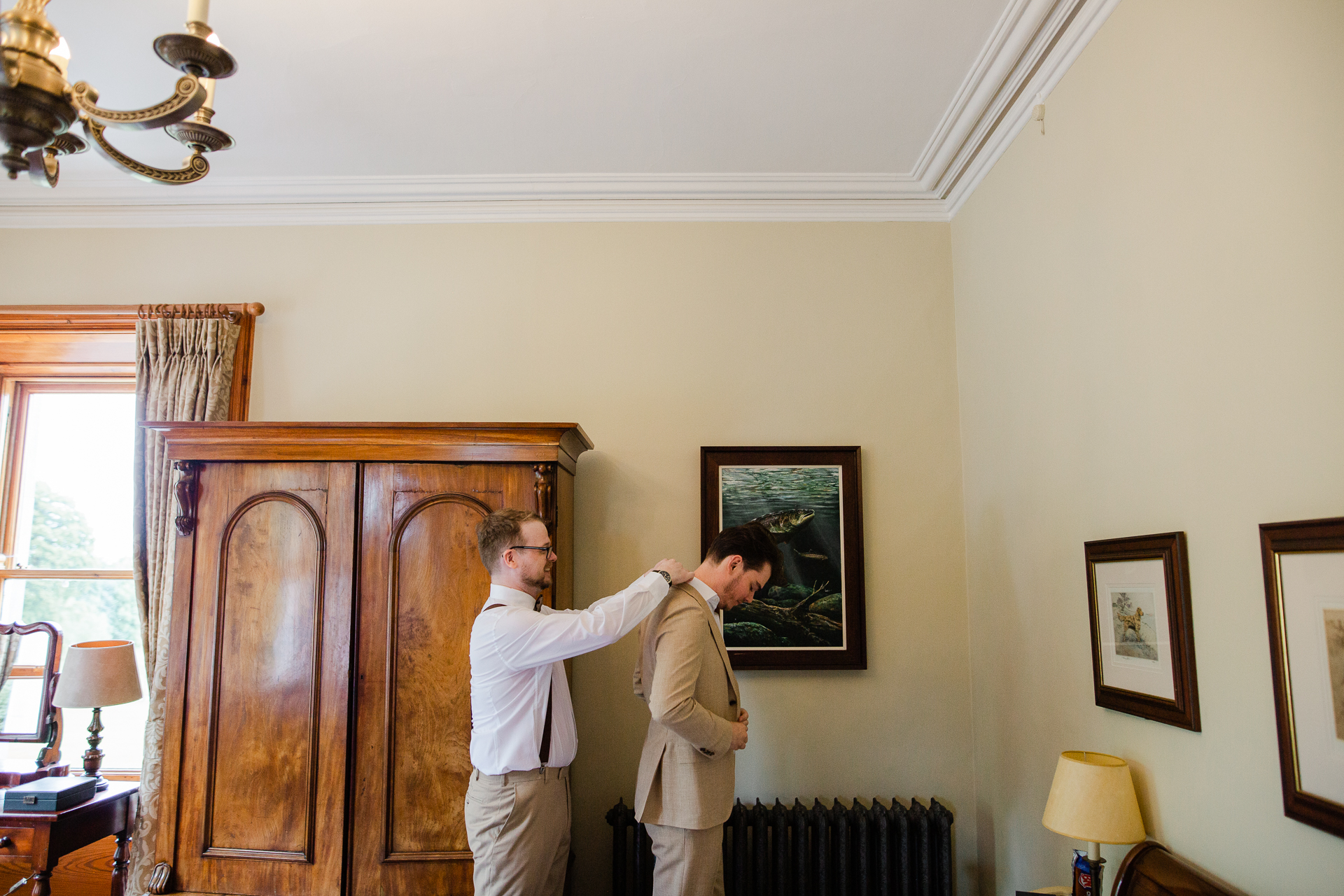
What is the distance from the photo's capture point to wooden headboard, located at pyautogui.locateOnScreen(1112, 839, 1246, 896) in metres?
2.01

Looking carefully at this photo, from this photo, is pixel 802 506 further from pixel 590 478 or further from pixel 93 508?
pixel 93 508

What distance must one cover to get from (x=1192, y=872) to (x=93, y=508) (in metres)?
5.08

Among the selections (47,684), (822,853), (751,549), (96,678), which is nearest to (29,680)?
(47,684)

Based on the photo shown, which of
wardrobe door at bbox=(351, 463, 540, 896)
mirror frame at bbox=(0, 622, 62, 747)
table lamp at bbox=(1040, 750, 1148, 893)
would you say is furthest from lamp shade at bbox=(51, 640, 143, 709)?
table lamp at bbox=(1040, 750, 1148, 893)

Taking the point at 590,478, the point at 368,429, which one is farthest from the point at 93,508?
the point at 590,478

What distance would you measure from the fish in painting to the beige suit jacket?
1.11 m

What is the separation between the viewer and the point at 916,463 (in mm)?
3926

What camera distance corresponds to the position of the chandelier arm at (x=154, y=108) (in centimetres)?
167

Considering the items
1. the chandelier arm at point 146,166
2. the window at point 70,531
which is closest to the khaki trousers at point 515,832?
the chandelier arm at point 146,166

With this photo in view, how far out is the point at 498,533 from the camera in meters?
2.85

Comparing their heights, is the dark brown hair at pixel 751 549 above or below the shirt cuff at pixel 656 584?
above

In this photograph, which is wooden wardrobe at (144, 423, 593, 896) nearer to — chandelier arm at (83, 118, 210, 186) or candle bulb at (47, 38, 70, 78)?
chandelier arm at (83, 118, 210, 186)

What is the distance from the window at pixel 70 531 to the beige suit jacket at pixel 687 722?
9.98 feet

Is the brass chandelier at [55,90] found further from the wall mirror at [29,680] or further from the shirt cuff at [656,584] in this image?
the wall mirror at [29,680]
